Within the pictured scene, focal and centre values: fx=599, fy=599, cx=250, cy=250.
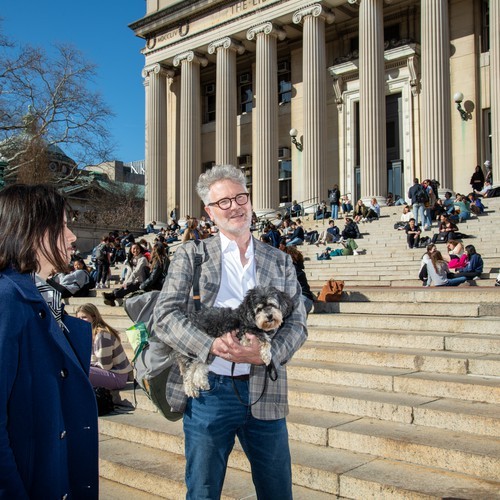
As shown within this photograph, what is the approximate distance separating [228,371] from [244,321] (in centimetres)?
28

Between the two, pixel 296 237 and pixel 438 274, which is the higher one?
pixel 296 237

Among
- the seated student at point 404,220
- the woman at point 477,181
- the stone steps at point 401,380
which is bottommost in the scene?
the stone steps at point 401,380

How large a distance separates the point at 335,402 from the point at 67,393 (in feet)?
12.4

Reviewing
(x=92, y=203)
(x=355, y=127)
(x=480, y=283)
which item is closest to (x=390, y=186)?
(x=355, y=127)

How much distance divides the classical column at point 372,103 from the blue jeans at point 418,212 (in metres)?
6.78

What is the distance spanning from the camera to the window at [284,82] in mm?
36688

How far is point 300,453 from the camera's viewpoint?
495 cm

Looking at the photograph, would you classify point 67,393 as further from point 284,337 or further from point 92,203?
point 92,203

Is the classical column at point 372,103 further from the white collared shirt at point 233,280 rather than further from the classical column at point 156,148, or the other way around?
the white collared shirt at point 233,280

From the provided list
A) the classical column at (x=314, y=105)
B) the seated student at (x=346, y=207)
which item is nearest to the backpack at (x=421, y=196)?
the seated student at (x=346, y=207)

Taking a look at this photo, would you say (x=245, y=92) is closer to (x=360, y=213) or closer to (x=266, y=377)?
(x=360, y=213)

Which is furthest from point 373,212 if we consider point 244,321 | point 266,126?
point 244,321

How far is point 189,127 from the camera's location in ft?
120

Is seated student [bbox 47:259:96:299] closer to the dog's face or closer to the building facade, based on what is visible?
the dog's face
